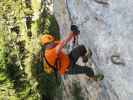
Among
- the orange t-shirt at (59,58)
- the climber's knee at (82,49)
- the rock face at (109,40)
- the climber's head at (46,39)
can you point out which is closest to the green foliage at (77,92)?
the rock face at (109,40)

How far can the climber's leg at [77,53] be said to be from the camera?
13.5 m

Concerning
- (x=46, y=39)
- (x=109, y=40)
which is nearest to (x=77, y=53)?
(x=46, y=39)

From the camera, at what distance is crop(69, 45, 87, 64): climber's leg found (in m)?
13.5

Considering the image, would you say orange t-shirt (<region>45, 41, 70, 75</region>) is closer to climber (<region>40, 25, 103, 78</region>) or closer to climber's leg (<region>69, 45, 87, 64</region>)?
climber (<region>40, 25, 103, 78</region>)

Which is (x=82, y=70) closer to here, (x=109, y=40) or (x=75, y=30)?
(x=75, y=30)

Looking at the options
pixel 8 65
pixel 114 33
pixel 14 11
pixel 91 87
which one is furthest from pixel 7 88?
pixel 114 33

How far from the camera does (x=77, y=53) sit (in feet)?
44.4

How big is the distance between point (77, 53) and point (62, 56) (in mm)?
696

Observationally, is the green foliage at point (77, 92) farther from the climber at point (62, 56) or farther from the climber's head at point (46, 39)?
the climber's head at point (46, 39)

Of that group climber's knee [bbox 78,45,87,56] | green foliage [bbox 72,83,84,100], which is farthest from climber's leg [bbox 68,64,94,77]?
green foliage [bbox 72,83,84,100]

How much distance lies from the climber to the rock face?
324 millimetres

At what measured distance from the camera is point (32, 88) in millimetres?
21328

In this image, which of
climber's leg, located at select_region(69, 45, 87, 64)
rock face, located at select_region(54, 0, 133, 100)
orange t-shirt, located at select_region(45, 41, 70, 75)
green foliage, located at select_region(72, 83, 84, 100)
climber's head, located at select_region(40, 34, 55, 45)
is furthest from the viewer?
green foliage, located at select_region(72, 83, 84, 100)

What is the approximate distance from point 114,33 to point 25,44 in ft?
32.3
